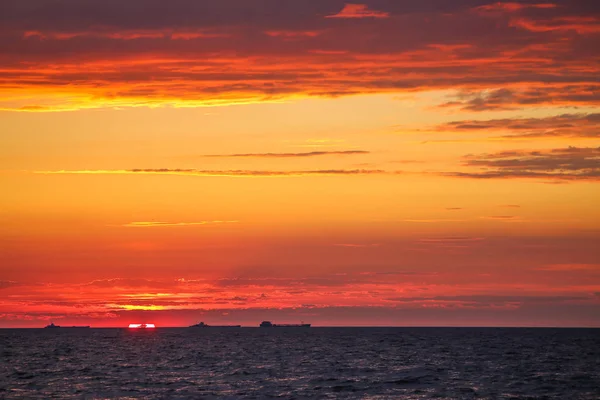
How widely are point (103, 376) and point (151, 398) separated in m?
26.3

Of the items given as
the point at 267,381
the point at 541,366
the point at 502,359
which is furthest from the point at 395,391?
the point at 502,359

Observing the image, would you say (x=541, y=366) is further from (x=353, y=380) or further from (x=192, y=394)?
(x=192, y=394)

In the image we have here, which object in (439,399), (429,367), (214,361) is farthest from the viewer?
(214,361)

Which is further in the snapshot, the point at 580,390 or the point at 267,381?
the point at 267,381

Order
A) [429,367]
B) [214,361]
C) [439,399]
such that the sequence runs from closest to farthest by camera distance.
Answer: [439,399]
[429,367]
[214,361]

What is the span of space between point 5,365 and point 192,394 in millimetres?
55260

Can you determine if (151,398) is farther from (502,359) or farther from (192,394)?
(502,359)

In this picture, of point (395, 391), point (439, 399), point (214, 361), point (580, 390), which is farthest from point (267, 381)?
point (214, 361)

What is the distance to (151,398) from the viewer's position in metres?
79.3

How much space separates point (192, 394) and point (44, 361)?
2487 inches

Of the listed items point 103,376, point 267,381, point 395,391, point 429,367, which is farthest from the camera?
point 429,367

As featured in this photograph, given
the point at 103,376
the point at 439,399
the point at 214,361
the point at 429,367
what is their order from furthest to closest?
the point at 214,361
the point at 429,367
the point at 103,376
the point at 439,399

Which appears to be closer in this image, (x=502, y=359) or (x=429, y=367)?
(x=429, y=367)

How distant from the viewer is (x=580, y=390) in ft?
285
